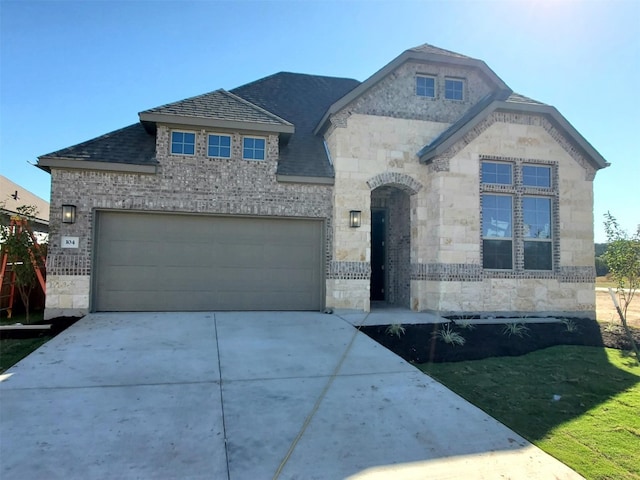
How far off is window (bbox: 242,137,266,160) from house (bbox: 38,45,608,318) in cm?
3

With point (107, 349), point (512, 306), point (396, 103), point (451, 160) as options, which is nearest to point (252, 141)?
point (396, 103)

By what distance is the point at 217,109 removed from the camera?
416 inches

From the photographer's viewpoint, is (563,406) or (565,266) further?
(565,266)

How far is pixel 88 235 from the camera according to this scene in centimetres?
971

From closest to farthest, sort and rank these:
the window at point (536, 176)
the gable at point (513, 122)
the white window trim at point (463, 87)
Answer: the gable at point (513, 122) → the window at point (536, 176) → the white window trim at point (463, 87)

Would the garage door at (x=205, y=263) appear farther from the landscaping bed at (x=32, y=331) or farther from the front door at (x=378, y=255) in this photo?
the front door at (x=378, y=255)

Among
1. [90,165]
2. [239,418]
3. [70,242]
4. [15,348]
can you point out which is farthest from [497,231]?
[15,348]

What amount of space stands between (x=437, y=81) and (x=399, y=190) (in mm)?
3258

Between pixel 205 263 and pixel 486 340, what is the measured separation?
6.64 metres

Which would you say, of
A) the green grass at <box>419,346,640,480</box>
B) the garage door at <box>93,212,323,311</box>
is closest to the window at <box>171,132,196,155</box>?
the garage door at <box>93,212,323,311</box>

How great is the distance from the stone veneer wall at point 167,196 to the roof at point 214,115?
1.09ft

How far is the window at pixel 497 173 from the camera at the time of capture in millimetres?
11328

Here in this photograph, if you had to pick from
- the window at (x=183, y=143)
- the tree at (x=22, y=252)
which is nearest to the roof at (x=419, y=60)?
the window at (x=183, y=143)

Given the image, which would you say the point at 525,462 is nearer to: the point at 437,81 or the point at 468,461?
the point at 468,461
